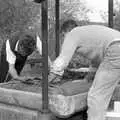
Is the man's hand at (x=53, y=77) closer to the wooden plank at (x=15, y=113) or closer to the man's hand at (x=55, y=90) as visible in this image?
the man's hand at (x=55, y=90)

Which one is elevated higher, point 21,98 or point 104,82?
point 104,82

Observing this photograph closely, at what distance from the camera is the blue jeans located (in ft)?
10.5

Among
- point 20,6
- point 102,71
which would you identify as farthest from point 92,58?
point 20,6

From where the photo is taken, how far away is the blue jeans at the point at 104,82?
3188 millimetres

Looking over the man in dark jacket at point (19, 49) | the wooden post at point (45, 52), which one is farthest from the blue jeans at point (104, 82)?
the man in dark jacket at point (19, 49)

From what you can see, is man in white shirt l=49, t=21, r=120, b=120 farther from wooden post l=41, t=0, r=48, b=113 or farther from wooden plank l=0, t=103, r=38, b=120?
wooden plank l=0, t=103, r=38, b=120

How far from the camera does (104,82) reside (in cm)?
321

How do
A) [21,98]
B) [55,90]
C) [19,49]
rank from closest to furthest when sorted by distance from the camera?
[55,90] < [21,98] < [19,49]

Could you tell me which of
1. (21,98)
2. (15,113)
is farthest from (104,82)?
(15,113)

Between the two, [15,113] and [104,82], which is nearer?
→ [104,82]

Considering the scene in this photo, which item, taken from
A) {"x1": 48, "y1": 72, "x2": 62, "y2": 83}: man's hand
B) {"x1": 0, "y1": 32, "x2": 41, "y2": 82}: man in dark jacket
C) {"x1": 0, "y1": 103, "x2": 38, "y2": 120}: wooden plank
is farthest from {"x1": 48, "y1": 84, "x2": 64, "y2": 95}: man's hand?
{"x1": 0, "y1": 32, "x2": 41, "y2": 82}: man in dark jacket

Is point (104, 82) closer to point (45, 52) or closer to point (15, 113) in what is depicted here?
point (45, 52)

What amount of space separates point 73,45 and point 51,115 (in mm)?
759

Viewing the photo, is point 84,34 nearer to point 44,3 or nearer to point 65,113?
point 44,3
